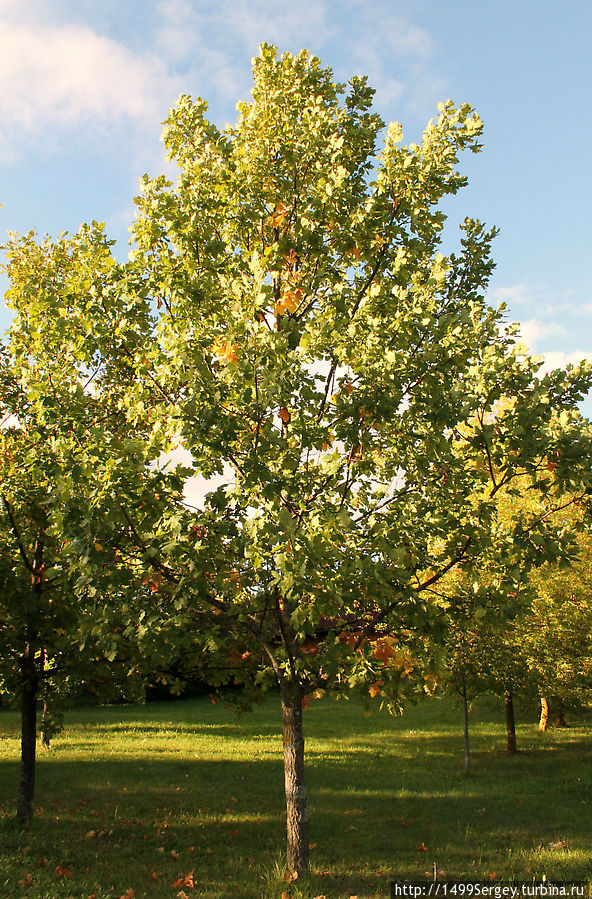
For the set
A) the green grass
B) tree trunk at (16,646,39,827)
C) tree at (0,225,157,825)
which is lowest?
the green grass

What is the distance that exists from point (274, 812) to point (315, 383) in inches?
373

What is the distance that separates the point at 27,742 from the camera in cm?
1076

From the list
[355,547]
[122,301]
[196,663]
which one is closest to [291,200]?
[122,301]

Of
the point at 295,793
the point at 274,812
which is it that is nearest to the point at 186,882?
the point at 295,793

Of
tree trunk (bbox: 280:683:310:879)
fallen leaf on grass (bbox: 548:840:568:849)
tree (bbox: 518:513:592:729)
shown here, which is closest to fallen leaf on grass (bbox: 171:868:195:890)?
tree trunk (bbox: 280:683:310:879)

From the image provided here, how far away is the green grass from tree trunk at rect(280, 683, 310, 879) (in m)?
0.31

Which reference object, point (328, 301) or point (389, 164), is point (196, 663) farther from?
point (389, 164)

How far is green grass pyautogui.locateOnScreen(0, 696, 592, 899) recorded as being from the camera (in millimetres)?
8227

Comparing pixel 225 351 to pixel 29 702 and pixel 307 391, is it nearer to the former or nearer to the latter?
pixel 307 391

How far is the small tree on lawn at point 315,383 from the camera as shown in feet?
20.1

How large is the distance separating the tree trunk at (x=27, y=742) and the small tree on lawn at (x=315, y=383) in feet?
14.4

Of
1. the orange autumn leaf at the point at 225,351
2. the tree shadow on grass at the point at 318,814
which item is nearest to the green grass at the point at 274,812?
the tree shadow on grass at the point at 318,814

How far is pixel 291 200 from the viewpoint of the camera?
7910 millimetres

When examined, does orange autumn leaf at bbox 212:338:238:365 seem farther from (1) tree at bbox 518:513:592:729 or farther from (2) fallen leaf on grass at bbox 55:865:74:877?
(1) tree at bbox 518:513:592:729
